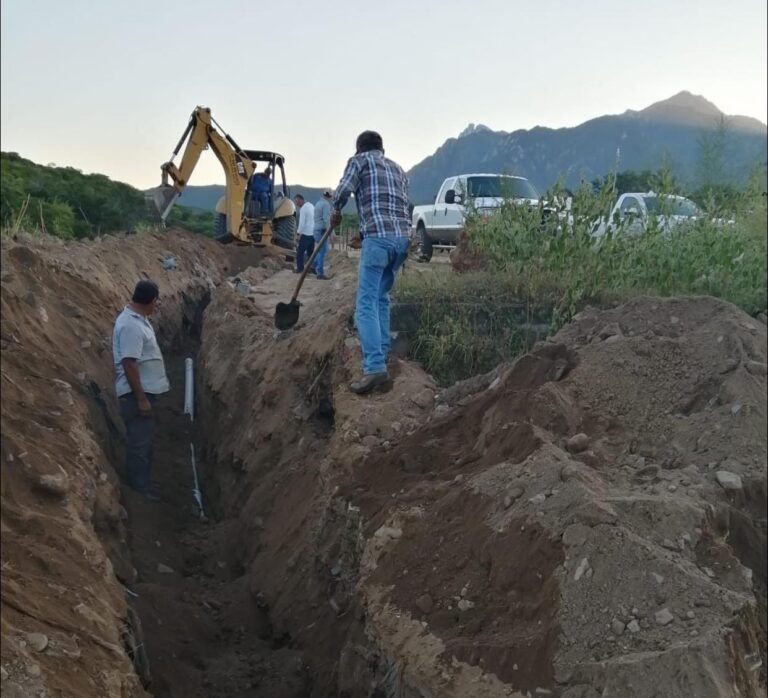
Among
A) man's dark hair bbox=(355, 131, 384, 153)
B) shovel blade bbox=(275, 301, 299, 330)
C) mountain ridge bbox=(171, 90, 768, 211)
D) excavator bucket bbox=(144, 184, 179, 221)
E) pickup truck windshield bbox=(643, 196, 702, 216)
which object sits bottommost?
shovel blade bbox=(275, 301, 299, 330)

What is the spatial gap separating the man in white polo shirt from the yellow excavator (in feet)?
30.6

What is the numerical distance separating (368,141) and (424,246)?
944 centimetres

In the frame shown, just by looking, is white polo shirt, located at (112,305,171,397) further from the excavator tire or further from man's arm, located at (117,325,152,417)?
the excavator tire

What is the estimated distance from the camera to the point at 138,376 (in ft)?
21.8

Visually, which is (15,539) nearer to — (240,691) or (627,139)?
(240,691)

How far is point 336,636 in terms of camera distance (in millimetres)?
4785

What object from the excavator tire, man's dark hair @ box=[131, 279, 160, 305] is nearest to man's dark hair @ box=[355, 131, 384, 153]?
man's dark hair @ box=[131, 279, 160, 305]

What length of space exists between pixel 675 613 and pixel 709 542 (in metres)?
0.57

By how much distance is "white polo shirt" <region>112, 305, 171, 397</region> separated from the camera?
6562 mm

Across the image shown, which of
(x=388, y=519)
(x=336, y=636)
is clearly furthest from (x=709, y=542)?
(x=336, y=636)

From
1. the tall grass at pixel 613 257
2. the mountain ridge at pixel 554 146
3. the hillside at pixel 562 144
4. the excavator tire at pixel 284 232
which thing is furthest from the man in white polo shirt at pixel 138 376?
the hillside at pixel 562 144

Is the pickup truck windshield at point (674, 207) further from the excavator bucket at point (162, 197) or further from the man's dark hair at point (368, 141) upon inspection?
the excavator bucket at point (162, 197)

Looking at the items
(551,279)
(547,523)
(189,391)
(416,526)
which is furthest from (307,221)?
(547,523)

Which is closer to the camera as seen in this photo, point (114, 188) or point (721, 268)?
point (721, 268)
